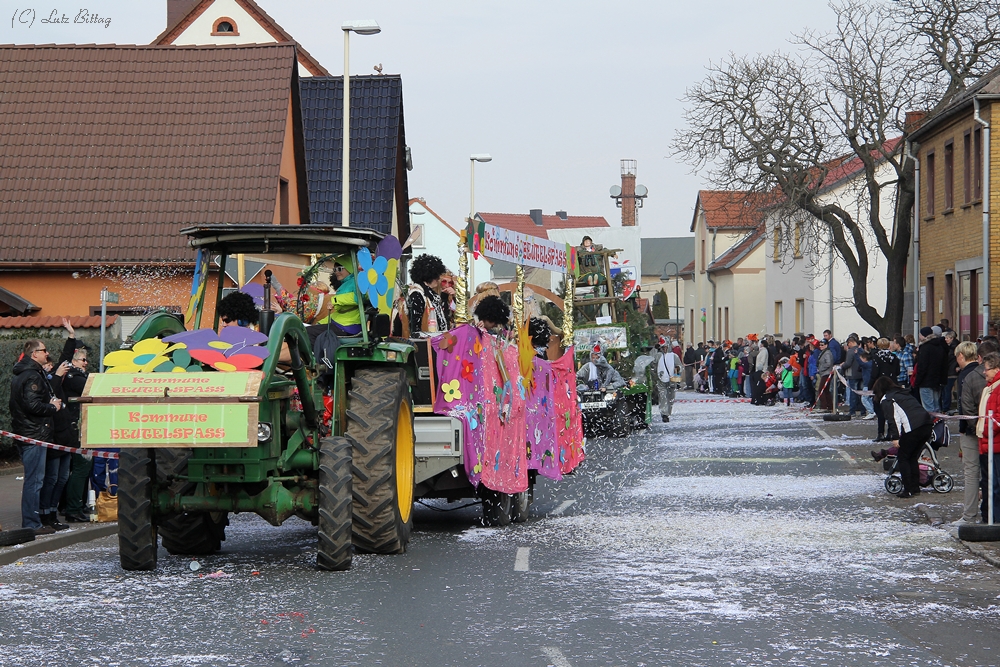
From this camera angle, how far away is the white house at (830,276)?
45.8 metres

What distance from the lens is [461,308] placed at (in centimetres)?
1271

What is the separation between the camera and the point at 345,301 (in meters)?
10.9

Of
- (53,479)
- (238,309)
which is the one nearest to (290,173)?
(53,479)

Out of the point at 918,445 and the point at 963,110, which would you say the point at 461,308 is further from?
the point at 963,110

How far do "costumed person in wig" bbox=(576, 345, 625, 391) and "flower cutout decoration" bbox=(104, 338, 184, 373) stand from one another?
52.6 ft

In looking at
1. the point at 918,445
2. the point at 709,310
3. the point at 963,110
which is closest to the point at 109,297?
the point at 918,445

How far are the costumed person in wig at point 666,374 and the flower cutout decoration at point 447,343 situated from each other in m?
18.2

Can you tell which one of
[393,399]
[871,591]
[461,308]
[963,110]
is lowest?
[871,591]

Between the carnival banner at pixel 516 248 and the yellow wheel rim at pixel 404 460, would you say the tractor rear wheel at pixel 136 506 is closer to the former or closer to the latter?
the yellow wheel rim at pixel 404 460

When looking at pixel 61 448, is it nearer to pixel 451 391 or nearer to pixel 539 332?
pixel 451 391

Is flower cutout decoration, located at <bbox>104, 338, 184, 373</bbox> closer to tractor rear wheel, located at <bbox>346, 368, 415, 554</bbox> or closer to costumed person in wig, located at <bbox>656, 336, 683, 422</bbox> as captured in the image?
tractor rear wheel, located at <bbox>346, 368, 415, 554</bbox>

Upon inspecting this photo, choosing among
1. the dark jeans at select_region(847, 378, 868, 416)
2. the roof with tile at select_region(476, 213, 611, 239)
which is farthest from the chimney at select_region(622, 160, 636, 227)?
the dark jeans at select_region(847, 378, 868, 416)

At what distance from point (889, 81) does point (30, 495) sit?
99.7ft

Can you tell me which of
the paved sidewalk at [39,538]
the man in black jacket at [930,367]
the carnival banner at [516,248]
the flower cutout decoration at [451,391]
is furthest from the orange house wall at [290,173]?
the flower cutout decoration at [451,391]
